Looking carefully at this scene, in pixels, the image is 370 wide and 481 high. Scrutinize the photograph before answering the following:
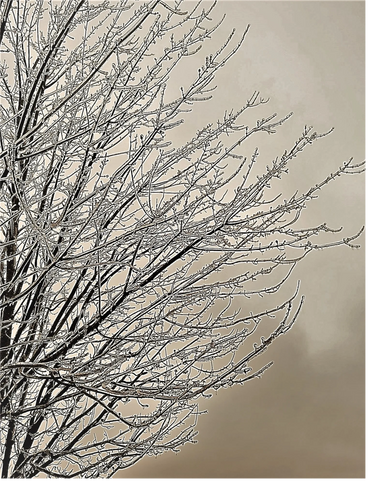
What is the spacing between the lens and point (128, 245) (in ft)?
11.3

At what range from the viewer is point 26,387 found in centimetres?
382

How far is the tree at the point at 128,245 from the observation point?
2953mm

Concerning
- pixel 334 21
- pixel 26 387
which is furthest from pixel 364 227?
pixel 334 21

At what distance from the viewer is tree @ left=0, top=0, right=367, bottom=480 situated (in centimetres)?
295

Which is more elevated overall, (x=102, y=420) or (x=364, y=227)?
(x=364, y=227)

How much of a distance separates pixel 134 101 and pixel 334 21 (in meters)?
4.79

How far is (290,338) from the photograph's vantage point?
7.54 m

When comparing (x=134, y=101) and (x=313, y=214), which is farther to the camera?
(x=313, y=214)

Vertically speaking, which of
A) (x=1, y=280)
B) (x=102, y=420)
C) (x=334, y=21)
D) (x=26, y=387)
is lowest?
(x=102, y=420)

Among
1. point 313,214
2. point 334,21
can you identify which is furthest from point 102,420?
point 334,21

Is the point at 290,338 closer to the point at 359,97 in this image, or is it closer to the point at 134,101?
the point at 359,97

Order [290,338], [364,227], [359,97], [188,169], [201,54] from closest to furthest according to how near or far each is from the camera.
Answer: [364,227], [188,169], [201,54], [359,97], [290,338]

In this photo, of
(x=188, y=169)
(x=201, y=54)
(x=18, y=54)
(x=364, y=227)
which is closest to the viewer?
(x=364, y=227)

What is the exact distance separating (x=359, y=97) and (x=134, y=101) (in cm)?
439
